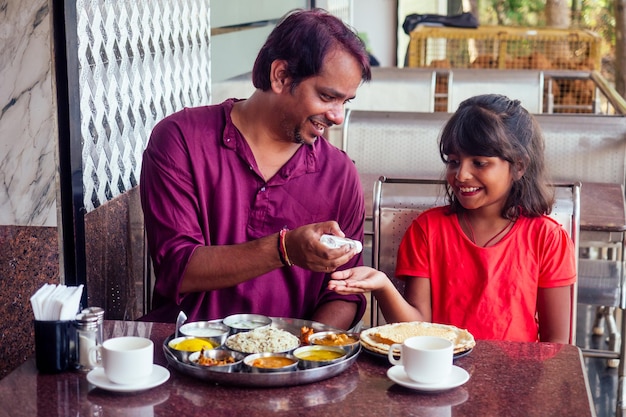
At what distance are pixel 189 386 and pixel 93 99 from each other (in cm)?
110

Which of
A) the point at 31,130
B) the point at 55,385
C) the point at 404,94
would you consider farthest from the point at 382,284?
the point at 404,94

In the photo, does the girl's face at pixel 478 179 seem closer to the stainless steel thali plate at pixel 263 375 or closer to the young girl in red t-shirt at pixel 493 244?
the young girl in red t-shirt at pixel 493 244

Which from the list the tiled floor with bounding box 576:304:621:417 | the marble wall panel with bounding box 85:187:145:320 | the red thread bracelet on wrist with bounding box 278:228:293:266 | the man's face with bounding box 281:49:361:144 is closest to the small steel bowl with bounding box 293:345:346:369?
the red thread bracelet on wrist with bounding box 278:228:293:266

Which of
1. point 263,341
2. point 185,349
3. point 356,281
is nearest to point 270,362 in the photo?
point 263,341

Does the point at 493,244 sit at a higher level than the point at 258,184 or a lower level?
lower

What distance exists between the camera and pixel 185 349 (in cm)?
173

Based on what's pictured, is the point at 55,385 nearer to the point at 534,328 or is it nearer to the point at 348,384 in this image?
the point at 348,384

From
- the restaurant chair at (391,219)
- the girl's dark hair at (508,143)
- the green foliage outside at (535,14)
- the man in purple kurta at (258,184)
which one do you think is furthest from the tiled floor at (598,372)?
the green foliage outside at (535,14)

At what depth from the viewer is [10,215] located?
7.46 feet

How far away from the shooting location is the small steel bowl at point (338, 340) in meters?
1.76

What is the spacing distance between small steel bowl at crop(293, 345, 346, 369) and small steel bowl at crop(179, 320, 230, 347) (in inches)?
6.6

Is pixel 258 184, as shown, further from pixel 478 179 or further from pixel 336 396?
pixel 336 396

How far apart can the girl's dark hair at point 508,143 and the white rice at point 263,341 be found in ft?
2.82

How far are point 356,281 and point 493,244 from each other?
581 millimetres
